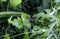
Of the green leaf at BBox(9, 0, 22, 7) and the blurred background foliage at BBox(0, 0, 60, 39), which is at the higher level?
the green leaf at BBox(9, 0, 22, 7)

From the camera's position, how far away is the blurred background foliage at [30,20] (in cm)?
103

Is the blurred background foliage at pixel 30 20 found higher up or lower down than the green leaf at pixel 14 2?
lower down

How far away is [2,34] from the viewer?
1.10 meters

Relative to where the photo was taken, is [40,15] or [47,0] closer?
[40,15]

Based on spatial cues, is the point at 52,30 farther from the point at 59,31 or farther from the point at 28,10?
the point at 28,10

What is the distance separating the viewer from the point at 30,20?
1.14 metres

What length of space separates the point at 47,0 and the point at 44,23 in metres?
0.18

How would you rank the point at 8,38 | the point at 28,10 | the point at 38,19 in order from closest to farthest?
the point at 8,38 < the point at 38,19 < the point at 28,10

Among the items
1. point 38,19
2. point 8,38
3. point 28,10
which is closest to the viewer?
point 8,38

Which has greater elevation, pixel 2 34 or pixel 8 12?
pixel 8 12

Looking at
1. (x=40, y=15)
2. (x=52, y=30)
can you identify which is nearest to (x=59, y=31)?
(x=52, y=30)

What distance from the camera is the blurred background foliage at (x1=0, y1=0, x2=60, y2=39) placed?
3.39ft

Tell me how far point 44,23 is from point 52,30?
0.25 ft

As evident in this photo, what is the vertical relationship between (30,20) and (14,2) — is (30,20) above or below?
below
